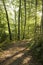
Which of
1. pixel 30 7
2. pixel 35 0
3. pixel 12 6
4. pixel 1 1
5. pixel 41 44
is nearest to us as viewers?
pixel 41 44

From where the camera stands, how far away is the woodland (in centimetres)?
944

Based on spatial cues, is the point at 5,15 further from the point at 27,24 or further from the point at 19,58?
the point at 19,58

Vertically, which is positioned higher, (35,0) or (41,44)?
(35,0)

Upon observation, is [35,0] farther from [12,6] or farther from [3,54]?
[3,54]

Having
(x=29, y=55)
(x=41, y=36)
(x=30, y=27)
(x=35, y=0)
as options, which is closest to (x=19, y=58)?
(x=29, y=55)

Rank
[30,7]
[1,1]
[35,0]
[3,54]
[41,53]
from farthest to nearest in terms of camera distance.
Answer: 1. [30,7]
2. [35,0]
3. [1,1]
4. [3,54]
5. [41,53]

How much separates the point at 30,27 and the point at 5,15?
650 cm

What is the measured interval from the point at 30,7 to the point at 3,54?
15545 mm

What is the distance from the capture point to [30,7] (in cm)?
2525

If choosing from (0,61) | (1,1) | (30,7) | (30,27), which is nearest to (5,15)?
(1,1)

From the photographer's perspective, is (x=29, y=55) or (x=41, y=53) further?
(x=29, y=55)

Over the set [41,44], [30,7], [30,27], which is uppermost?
[30,7]

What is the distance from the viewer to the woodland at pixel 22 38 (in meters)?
9.44

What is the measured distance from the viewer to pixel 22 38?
83.6ft
